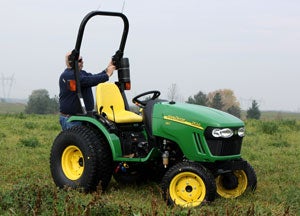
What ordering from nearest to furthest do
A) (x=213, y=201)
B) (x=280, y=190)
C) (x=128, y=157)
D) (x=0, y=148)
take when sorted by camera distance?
1. (x=213, y=201)
2. (x=128, y=157)
3. (x=280, y=190)
4. (x=0, y=148)

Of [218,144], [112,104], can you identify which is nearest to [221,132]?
[218,144]

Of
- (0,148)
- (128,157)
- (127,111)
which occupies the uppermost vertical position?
(127,111)

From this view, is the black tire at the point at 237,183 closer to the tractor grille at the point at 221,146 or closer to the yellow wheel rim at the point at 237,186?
the yellow wheel rim at the point at 237,186

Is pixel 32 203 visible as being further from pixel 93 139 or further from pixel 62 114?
pixel 62 114

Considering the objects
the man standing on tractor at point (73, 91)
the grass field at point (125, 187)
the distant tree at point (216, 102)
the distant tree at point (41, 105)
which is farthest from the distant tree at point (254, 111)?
the man standing on tractor at point (73, 91)

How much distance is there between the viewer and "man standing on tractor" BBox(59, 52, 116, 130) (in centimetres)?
636

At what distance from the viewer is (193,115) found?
5.47 meters

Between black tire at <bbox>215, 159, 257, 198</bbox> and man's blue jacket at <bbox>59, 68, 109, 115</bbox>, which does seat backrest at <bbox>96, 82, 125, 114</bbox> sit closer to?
man's blue jacket at <bbox>59, 68, 109, 115</bbox>

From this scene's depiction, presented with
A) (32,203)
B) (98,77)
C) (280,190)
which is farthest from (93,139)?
(280,190)

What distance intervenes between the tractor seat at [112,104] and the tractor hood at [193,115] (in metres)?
0.46

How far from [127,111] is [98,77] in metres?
0.58

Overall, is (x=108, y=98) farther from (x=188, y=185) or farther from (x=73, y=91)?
(x=188, y=185)

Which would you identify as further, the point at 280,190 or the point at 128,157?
the point at 280,190

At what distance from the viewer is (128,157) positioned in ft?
19.1
